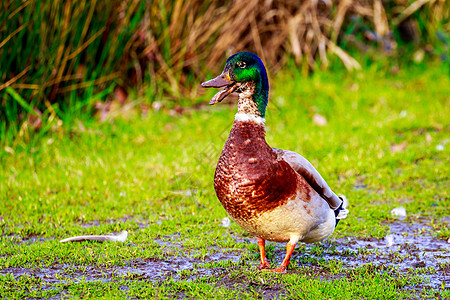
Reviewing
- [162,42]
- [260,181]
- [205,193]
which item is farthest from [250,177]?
[162,42]

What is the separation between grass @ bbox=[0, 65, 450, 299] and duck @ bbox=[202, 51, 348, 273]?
29cm

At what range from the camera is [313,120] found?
303 inches

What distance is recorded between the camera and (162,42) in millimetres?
8102

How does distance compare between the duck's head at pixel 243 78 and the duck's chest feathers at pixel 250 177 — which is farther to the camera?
the duck's head at pixel 243 78

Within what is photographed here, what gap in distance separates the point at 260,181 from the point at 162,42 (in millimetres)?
5058

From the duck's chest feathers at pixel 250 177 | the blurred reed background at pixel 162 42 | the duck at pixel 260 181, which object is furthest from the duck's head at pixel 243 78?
the blurred reed background at pixel 162 42

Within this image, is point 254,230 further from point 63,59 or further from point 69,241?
point 63,59

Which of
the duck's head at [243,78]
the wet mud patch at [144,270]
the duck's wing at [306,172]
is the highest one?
the duck's head at [243,78]

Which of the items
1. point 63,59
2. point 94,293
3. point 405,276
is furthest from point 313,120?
point 94,293

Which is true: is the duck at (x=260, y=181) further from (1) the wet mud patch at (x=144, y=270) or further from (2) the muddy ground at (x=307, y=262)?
(1) the wet mud patch at (x=144, y=270)

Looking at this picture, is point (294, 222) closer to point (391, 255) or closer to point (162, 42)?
point (391, 255)

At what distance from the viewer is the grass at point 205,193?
11.7 ft

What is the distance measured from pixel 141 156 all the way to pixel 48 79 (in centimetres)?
153

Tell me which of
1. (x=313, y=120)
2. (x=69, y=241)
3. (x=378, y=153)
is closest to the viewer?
(x=69, y=241)
